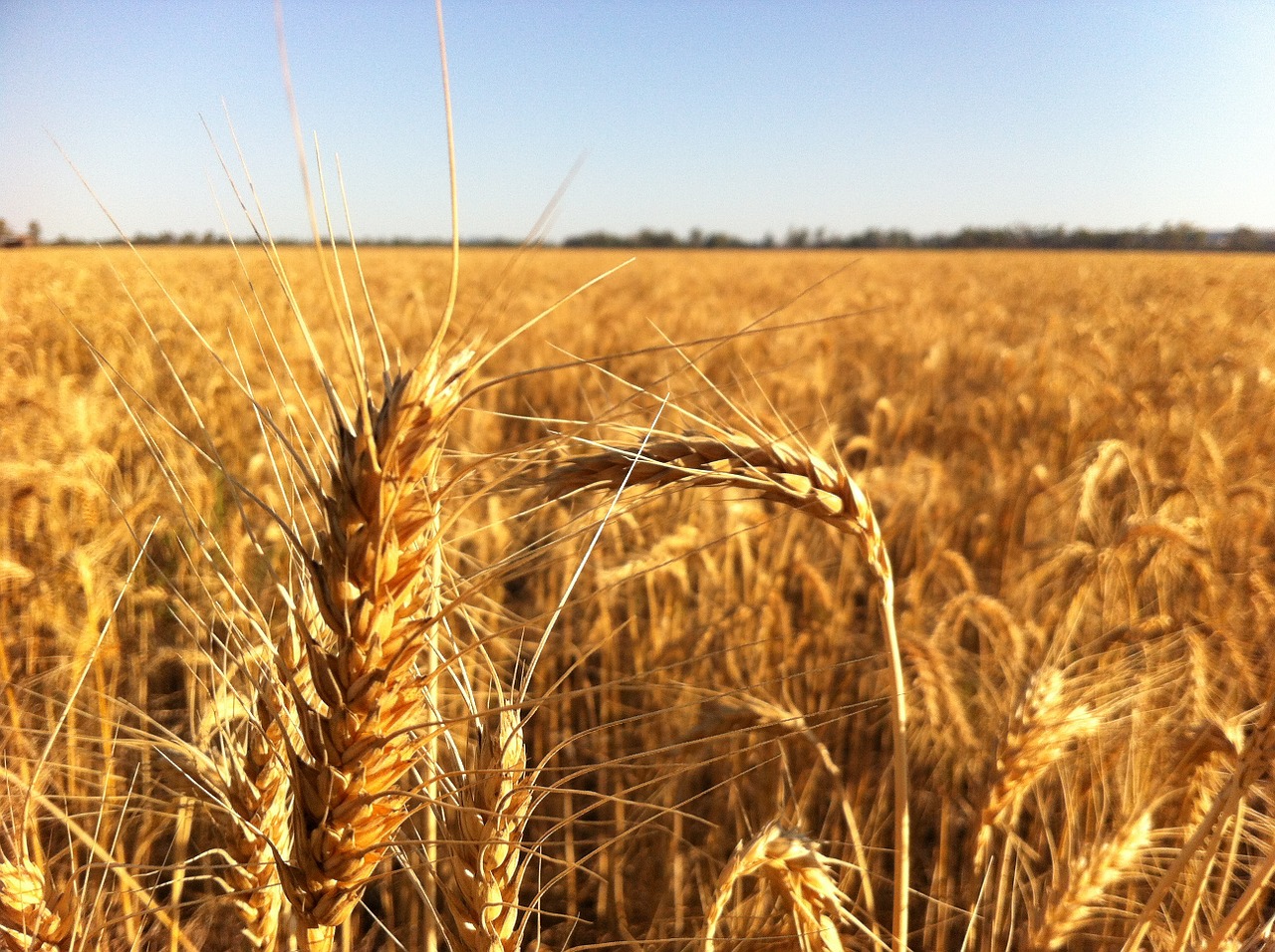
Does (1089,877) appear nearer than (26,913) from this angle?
No

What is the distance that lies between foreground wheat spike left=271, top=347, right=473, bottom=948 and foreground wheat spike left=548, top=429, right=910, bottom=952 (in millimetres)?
216

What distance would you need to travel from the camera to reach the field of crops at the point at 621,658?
0.72m

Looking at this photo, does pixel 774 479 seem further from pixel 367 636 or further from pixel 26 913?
pixel 26 913

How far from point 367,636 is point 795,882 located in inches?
26.7

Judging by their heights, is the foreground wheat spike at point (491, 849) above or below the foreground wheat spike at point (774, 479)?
below

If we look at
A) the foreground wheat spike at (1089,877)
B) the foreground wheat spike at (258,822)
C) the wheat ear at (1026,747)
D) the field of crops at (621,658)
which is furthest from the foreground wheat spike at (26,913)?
the foreground wheat spike at (1089,877)

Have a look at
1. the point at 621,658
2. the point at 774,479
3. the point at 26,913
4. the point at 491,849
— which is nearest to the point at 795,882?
the point at 491,849

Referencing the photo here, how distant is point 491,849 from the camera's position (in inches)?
33.0

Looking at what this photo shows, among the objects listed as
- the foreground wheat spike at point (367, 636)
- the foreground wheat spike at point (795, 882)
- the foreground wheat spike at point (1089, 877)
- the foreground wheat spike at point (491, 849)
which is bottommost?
the foreground wheat spike at point (1089, 877)

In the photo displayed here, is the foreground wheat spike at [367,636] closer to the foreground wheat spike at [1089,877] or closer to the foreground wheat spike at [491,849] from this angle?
the foreground wheat spike at [491,849]

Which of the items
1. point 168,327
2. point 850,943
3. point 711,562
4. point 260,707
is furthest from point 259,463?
point 168,327

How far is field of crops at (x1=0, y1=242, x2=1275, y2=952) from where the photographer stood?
0.72 m

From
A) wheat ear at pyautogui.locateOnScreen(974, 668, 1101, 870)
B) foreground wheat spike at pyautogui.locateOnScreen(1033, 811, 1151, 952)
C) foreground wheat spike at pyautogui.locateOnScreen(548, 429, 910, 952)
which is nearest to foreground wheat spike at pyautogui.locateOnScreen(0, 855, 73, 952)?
foreground wheat spike at pyautogui.locateOnScreen(548, 429, 910, 952)

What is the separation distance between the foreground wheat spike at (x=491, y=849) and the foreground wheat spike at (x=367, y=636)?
126 millimetres
